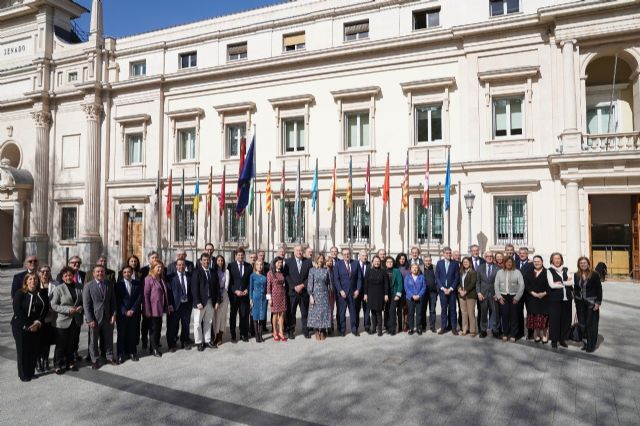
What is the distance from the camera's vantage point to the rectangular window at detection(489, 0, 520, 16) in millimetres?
16516

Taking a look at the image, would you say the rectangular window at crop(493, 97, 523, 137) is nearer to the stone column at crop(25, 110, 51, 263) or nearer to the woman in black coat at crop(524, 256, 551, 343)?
the woman in black coat at crop(524, 256, 551, 343)

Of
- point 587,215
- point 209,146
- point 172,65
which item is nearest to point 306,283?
point 587,215

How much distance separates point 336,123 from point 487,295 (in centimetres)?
1153

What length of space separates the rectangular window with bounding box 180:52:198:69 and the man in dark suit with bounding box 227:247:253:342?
15.9 metres

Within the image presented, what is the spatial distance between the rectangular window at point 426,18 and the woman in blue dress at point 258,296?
13687 millimetres

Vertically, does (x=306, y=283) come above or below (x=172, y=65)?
below

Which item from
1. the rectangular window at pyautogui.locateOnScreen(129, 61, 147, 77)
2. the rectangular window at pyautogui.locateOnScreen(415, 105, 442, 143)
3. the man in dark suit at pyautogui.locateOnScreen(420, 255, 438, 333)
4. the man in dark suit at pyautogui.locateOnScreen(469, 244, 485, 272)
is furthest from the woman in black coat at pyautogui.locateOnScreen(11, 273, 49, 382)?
the rectangular window at pyautogui.locateOnScreen(129, 61, 147, 77)

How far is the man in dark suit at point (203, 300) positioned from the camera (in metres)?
7.88

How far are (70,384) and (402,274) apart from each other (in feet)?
20.3

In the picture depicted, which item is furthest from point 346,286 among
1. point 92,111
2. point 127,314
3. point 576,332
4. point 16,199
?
point 16,199

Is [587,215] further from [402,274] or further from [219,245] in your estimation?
[219,245]

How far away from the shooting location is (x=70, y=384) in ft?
20.2

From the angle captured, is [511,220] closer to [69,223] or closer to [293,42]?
[293,42]

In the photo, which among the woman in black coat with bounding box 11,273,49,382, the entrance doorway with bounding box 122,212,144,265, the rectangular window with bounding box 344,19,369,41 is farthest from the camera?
the entrance doorway with bounding box 122,212,144,265
